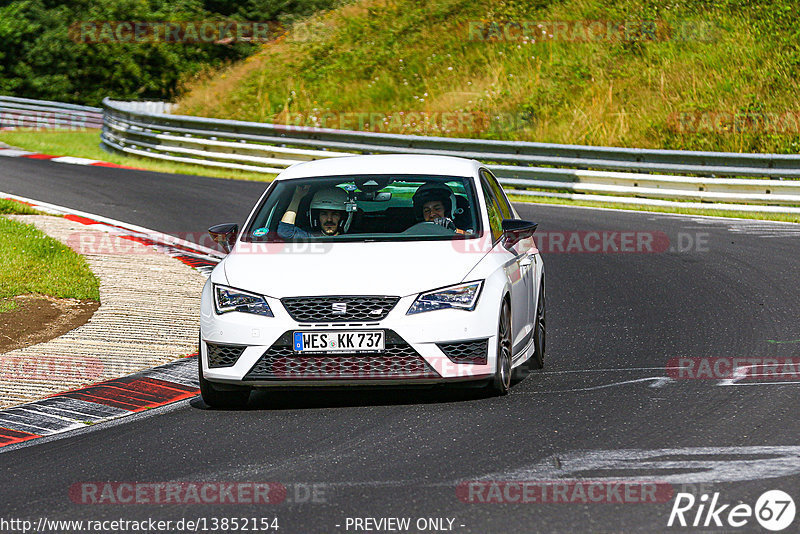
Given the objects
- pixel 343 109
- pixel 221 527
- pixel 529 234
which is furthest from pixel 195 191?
pixel 221 527

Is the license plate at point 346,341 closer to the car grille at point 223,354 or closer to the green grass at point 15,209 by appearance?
the car grille at point 223,354

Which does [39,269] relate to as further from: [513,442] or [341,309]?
[513,442]

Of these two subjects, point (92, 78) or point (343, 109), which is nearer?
point (343, 109)

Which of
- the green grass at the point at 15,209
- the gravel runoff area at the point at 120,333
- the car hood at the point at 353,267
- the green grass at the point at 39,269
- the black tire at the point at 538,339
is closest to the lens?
the car hood at the point at 353,267

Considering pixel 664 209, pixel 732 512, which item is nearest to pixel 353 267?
pixel 732 512

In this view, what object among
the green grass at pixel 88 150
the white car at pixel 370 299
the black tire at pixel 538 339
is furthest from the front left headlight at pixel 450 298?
the green grass at pixel 88 150

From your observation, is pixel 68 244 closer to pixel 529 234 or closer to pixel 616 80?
pixel 529 234

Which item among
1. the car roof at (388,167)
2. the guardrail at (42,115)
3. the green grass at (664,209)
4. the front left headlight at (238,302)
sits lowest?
the guardrail at (42,115)

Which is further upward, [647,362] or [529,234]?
[529,234]

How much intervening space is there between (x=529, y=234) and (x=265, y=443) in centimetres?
285

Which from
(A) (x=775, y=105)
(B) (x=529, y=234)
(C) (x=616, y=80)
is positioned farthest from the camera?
(C) (x=616, y=80)

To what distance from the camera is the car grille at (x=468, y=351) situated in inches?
300

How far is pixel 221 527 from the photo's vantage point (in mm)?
5414

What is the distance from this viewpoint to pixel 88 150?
102ft
